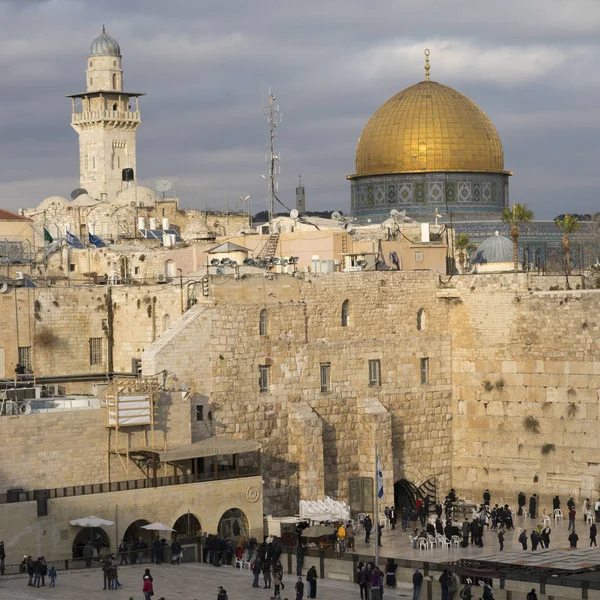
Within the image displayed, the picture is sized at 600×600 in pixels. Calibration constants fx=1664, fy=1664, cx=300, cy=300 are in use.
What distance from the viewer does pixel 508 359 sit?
139ft

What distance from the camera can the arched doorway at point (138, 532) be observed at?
34906mm

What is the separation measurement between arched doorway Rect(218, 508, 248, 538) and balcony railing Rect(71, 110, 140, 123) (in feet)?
118

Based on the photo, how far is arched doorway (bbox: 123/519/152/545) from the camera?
34.9 metres

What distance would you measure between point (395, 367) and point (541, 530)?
6066mm

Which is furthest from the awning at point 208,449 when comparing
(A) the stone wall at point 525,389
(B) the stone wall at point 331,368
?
(A) the stone wall at point 525,389

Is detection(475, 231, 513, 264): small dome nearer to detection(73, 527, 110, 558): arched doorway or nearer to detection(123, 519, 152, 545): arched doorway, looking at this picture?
detection(123, 519, 152, 545): arched doorway

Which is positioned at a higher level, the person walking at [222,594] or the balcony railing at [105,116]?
the balcony railing at [105,116]

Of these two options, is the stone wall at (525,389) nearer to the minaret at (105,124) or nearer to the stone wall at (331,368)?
the stone wall at (331,368)

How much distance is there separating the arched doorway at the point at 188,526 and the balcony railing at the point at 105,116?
3646 cm

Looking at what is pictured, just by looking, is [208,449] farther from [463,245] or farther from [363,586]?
[463,245]

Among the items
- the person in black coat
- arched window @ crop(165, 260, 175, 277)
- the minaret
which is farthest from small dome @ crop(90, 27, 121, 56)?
the person in black coat

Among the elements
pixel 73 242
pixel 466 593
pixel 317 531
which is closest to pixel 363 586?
pixel 466 593

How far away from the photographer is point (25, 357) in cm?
4081

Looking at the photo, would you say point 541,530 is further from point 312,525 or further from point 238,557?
point 238,557
